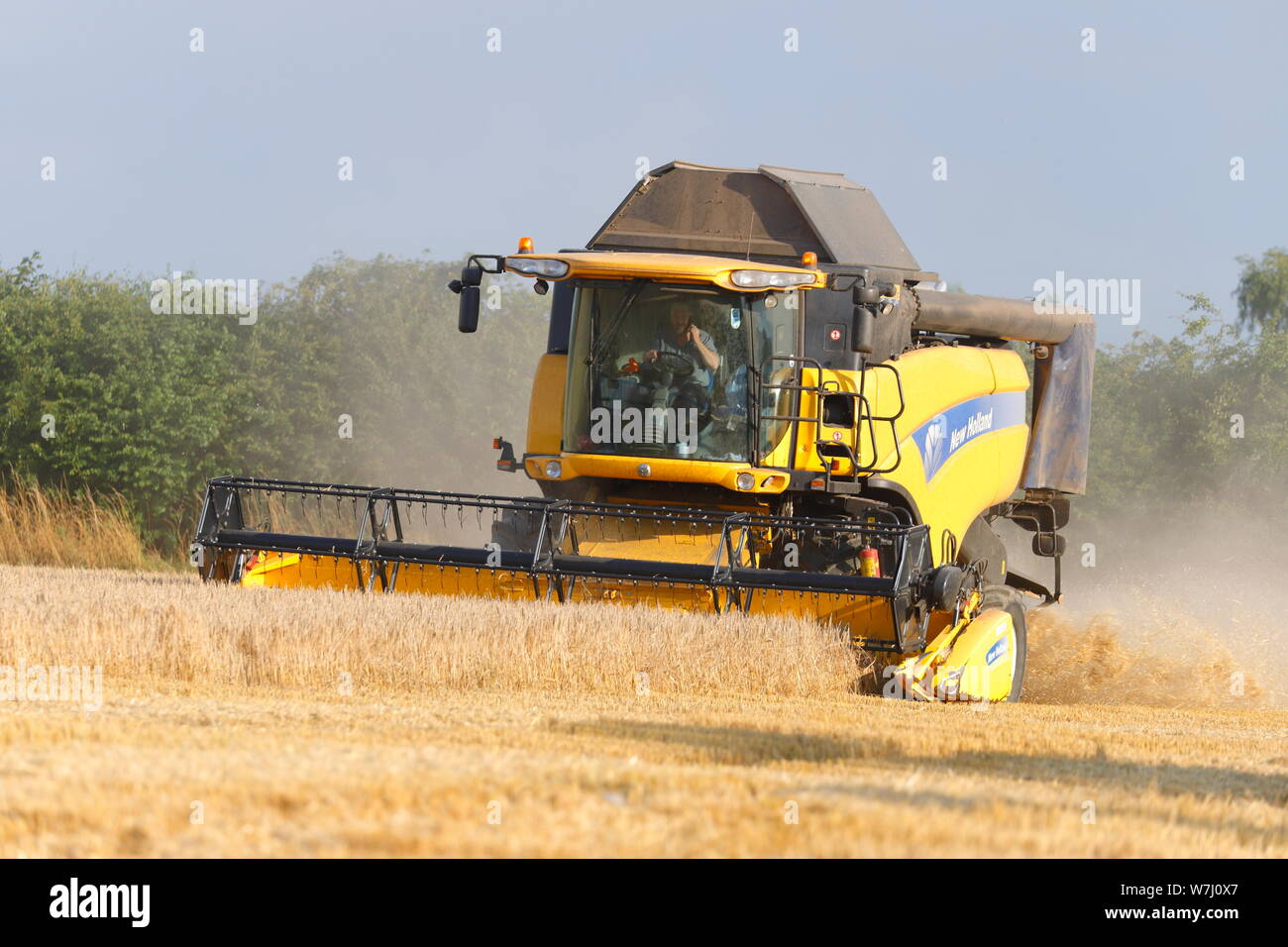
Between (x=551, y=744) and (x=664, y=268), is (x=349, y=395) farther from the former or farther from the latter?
(x=551, y=744)

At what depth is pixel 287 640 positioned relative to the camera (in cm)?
759

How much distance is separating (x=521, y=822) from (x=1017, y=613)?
264 inches

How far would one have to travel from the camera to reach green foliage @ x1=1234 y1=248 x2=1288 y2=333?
36625 millimetres

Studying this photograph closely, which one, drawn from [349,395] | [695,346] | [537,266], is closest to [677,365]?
[695,346]

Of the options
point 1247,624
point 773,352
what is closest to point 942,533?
point 773,352

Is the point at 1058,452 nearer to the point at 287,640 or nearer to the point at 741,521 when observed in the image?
the point at 741,521

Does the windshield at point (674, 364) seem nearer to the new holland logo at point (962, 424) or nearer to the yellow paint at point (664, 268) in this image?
the yellow paint at point (664, 268)

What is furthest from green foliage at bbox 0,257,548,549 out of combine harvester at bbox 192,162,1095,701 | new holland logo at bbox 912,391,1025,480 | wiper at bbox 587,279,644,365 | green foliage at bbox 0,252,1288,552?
new holland logo at bbox 912,391,1025,480

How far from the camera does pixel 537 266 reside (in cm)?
970
